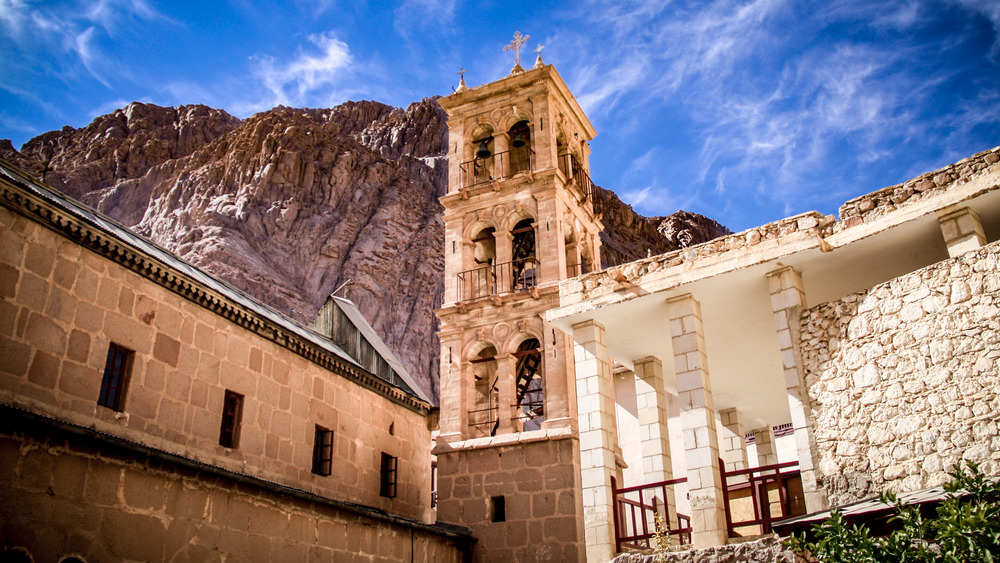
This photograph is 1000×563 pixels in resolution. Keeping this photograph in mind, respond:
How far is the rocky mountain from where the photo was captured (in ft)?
150

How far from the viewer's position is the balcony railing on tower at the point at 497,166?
78.2 ft

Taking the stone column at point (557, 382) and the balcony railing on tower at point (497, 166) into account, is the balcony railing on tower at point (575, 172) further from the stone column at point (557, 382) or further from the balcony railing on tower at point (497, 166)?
the stone column at point (557, 382)

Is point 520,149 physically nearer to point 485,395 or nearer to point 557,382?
point 485,395

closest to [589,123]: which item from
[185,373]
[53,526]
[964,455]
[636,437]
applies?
[636,437]

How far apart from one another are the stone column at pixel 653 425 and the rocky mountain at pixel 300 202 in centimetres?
2710

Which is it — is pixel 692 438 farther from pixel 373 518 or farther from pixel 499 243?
pixel 499 243

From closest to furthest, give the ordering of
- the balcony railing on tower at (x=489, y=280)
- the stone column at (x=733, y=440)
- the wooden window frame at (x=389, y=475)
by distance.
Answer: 1. the stone column at (x=733, y=440)
2. the wooden window frame at (x=389, y=475)
3. the balcony railing on tower at (x=489, y=280)

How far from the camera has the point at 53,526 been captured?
1070cm

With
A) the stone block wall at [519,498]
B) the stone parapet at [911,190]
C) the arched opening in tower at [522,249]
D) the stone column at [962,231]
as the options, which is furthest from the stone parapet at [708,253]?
the arched opening in tower at [522,249]

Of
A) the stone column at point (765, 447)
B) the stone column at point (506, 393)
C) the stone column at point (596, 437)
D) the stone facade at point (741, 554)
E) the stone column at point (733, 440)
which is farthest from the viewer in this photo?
the stone column at point (506, 393)

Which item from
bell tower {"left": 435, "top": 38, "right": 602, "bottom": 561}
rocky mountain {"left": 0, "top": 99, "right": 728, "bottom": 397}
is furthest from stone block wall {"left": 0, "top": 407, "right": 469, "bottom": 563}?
rocky mountain {"left": 0, "top": 99, "right": 728, "bottom": 397}

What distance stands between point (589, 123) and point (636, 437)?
10.9 meters

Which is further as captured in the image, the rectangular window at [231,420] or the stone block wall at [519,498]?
the stone block wall at [519,498]

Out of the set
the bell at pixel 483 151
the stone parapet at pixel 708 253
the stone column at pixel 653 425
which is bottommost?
the stone column at pixel 653 425
